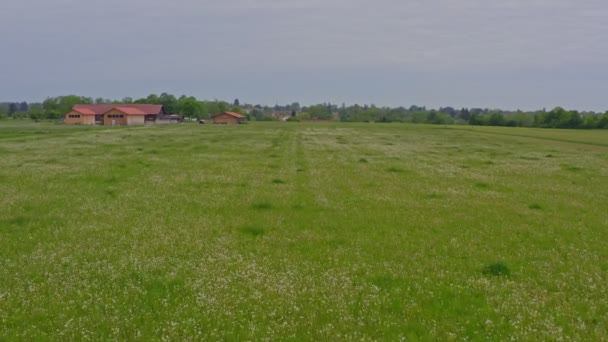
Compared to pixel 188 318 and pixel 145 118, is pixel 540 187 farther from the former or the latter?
pixel 145 118

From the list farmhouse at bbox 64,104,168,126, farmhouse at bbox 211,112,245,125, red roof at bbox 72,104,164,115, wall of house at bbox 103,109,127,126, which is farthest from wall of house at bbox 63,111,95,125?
farmhouse at bbox 211,112,245,125

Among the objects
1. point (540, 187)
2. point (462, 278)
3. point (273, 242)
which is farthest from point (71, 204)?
point (540, 187)

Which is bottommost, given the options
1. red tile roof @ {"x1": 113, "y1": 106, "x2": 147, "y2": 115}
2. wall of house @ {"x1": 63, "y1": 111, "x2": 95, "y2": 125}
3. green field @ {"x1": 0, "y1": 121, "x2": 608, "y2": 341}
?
green field @ {"x1": 0, "y1": 121, "x2": 608, "y2": 341}

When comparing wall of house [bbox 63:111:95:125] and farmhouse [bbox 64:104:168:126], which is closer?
wall of house [bbox 63:111:95:125]

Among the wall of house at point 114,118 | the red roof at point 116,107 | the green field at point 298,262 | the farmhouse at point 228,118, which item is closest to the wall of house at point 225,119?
the farmhouse at point 228,118

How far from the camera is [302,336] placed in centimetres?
710

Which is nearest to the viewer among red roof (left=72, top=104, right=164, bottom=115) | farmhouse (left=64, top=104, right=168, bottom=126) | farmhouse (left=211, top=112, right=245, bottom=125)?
farmhouse (left=64, top=104, right=168, bottom=126)

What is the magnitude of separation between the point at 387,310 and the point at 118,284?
5397 millimetres

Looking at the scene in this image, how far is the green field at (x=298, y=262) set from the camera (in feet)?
24.5

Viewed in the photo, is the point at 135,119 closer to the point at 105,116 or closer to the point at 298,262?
the point at 105,116

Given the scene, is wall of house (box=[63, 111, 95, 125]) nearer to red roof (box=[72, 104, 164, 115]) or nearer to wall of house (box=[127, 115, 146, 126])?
red roof (box=[72, 104, 164, 115])

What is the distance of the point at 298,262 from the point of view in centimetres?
1052

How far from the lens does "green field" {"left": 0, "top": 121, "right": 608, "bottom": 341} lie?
7.48 metres

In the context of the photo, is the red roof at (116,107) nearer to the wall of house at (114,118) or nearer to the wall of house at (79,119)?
the wall of house at (79,119)
